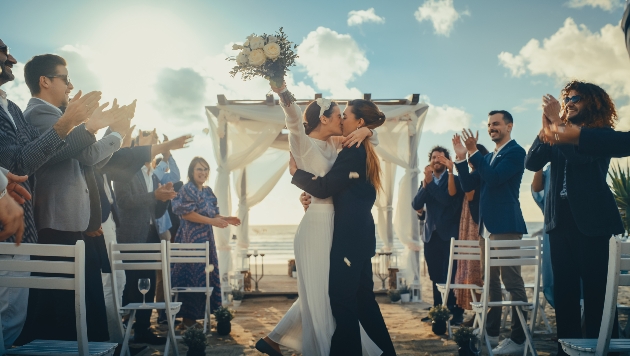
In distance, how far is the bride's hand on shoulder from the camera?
2.51 metres

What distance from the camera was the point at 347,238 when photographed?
240cm

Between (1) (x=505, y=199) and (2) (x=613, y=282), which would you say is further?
(1) (x=505, y=199)

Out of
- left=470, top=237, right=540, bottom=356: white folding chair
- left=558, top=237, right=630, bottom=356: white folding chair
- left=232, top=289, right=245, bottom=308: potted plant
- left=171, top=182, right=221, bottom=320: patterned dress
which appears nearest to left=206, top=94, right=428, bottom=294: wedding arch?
left=232, top=289, right=245, bottom=308: potted plant

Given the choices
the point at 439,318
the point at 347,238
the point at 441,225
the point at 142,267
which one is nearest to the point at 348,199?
the point at 347,238

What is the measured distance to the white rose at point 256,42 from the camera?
2.50m

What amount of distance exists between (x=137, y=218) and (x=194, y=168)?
1021mm

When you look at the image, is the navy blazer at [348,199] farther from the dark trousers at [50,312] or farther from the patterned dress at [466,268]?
the patterned dress at [466,268]

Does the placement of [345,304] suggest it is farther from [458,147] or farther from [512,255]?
[458,147]

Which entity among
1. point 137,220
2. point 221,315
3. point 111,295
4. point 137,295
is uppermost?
point 137,220

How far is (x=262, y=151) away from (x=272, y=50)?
4.98 m

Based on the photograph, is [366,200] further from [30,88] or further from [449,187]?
[449,187]

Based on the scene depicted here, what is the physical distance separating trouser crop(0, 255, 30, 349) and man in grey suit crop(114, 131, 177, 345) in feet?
7.47

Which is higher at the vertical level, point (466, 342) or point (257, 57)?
point (257, 57)

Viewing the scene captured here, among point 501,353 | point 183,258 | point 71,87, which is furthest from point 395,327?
point 71,87
